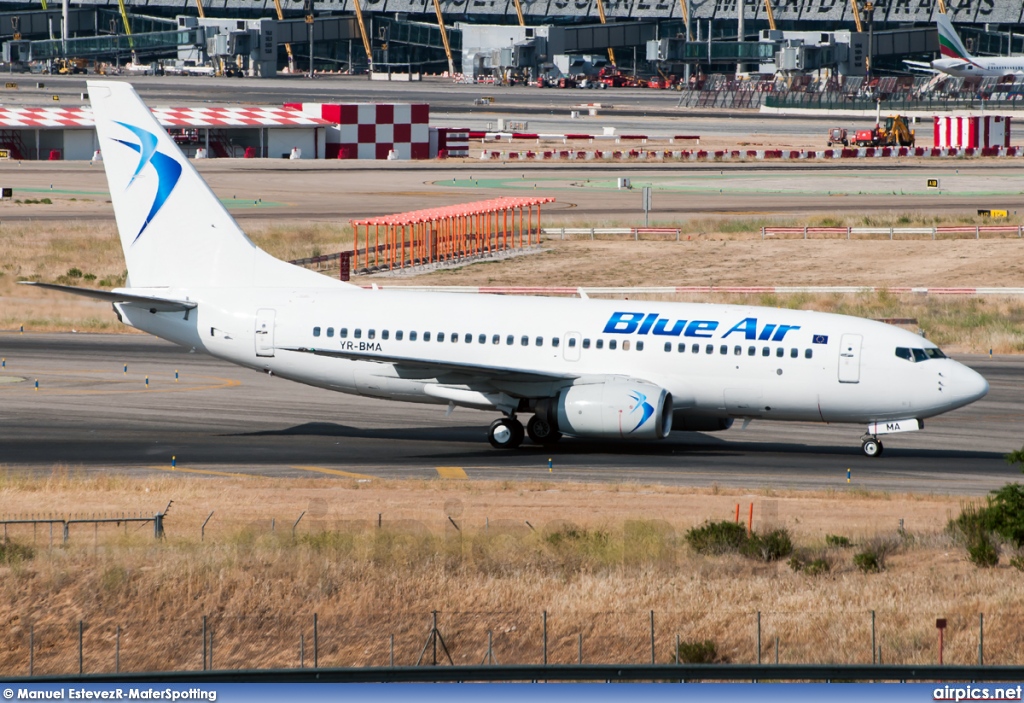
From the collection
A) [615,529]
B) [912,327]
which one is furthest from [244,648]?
[912,327]

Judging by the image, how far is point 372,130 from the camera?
127 meters

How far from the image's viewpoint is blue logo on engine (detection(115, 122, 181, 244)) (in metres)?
39.1

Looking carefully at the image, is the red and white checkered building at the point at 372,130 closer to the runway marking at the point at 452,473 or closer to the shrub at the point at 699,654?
the runway marking at the point at 452,473

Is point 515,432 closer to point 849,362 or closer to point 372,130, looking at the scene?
point 849,362

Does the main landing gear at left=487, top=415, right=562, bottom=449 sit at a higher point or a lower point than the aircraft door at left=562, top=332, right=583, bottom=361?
lower

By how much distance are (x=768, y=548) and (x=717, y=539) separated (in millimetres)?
1001

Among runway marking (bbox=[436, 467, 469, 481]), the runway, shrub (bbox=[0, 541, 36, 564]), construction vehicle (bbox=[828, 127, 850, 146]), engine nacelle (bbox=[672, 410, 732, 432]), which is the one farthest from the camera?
construction vehicle (bbox=[828, 127, 850, 146])

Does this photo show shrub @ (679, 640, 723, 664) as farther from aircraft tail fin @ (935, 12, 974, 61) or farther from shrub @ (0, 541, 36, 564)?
aircraft tail fin @ (935, 12, 974, 61)

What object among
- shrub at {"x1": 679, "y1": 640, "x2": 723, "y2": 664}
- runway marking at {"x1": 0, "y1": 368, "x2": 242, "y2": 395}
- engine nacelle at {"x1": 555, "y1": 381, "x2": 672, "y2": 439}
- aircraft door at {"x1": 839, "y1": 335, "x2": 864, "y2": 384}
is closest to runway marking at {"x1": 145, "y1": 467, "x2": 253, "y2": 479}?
engine nacelle at {"x1": 555, "y1": 381, "x2": 672, "y2": 439}

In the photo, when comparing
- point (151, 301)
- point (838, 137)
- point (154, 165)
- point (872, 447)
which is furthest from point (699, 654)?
point (838, 137)

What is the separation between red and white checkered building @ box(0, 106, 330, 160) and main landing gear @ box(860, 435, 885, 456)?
8991 centimetres

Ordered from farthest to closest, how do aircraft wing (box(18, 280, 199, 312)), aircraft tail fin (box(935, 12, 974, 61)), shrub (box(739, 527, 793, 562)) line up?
aircraft tail fin (box(935, 12, 974, 61)), aircraft wing (box(18, 280, 199, 312)), shrub (box(739, 527, 793, 562))

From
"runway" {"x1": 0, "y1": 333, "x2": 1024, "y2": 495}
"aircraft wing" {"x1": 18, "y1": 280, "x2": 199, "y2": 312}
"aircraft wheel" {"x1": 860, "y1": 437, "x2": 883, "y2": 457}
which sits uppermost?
"aircraft wing" {"x1": 18, "y1": 280, "x2": 199, "y2": 312}

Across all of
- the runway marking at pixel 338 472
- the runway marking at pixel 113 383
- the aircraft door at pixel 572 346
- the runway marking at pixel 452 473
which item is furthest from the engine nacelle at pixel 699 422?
the runway marking at pixel 113 383
